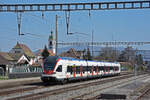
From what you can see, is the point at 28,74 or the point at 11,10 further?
the point at 28,74

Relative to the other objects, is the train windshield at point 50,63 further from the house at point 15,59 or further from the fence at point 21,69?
the house at point 15,59

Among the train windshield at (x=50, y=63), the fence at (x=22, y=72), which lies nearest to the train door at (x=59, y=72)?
the train windshield at (x=50, y=63)

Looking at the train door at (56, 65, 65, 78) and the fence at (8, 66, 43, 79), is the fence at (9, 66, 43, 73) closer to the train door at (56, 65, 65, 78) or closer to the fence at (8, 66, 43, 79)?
the fence at (8, 66, 43, 79)

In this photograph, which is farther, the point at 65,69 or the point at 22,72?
the point at 22,72

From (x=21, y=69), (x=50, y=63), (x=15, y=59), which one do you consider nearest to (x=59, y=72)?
(x=50, y=63)

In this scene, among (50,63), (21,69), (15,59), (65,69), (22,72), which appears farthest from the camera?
(15,59)

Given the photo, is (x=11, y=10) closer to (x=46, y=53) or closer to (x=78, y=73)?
(x=78, y=73)

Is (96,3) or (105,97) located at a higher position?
(96,3)

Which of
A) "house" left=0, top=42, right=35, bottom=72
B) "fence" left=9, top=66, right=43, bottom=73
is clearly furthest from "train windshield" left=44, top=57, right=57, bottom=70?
"house" left=0, top=42, right=35, bottom=72

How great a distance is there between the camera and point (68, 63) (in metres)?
29.7

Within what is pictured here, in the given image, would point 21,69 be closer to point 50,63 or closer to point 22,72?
point 22,72

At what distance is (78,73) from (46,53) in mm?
72572

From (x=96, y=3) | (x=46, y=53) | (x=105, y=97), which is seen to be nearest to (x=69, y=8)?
(x=96, y=3)

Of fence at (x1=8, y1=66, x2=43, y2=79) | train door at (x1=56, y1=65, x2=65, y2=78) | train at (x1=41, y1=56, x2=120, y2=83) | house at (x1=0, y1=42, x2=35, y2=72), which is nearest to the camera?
train at (x1=41, y1=56, x2=120, y2=83)
